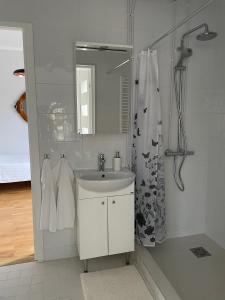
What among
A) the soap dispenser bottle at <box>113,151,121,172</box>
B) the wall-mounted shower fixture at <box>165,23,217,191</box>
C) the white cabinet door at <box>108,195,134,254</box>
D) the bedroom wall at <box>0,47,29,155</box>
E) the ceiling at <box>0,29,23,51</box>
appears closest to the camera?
the white cabinet door at <box>108,195,134,254</box>

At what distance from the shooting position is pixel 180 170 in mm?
2578

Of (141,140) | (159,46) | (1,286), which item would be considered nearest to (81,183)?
(141,140)

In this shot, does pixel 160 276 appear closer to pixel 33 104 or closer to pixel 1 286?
pixel 1 286

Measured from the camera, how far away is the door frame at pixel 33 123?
202 cm

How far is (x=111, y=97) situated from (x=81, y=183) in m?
0.90

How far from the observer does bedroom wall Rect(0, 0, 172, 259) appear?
2049 millimetres

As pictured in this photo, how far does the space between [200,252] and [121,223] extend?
0.95 m

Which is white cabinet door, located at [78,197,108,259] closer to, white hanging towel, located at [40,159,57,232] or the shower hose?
white hanging towel, located at [40,159,57,232]

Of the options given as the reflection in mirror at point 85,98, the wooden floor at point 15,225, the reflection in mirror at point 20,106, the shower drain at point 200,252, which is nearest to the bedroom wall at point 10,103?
the reflection in mirror at point 20,106

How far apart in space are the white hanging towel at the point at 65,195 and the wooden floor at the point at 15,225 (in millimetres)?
574

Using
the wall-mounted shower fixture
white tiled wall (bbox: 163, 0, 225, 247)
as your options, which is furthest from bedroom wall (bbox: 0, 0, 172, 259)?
white tiled wall (bbox: 163, 0, 225, 247)

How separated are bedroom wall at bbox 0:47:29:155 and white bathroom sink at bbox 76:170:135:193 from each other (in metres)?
3.05

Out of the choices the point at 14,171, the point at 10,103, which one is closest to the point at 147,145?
the point at 14,171

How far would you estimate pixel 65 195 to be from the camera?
85.0 inches
